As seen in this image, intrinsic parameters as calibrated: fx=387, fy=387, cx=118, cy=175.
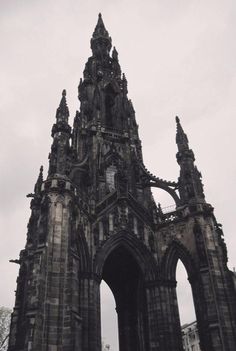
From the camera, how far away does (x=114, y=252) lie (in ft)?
65.2

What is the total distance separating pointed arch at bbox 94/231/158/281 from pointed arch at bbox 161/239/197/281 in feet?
1.69

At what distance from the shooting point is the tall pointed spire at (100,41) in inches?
1308

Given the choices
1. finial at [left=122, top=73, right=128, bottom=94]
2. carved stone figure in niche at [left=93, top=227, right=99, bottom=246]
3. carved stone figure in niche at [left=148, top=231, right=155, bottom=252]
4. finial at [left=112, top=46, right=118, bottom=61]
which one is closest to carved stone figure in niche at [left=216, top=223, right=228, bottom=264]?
carved stone figure in niche at [left=148, top=231, right=155, bottom=252]

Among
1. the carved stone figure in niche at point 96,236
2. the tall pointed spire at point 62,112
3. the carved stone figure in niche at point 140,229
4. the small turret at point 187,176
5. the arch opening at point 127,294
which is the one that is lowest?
A: the arch opening at point 127,294

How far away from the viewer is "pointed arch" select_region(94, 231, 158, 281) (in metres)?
18.1

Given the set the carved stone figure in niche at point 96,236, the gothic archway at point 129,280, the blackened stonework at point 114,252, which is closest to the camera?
the blackened stonework at point 114,252

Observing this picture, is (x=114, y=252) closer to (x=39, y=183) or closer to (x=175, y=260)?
(x=175, y=260)

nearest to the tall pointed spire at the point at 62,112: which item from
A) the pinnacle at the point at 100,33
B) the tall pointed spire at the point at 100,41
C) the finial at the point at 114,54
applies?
the tall pointed spire at the point at 100,41

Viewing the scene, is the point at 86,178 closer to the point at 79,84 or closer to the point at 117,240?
the point at 117,240

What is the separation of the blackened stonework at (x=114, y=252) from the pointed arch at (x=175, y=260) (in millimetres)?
47

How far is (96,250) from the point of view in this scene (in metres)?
17.7

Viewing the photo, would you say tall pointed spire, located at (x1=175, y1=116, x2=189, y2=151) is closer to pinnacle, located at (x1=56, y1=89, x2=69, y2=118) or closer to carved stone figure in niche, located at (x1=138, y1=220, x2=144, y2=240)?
carved stone figure in niche, located at (x1=138, y1=220, x2=144, y2=240)

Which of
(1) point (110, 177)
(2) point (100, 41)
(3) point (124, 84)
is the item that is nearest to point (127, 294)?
(1) point (110, 177)

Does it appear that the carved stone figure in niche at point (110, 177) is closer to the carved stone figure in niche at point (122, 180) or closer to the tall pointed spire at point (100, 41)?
the carved stone figure in niche at point (122, 180)
